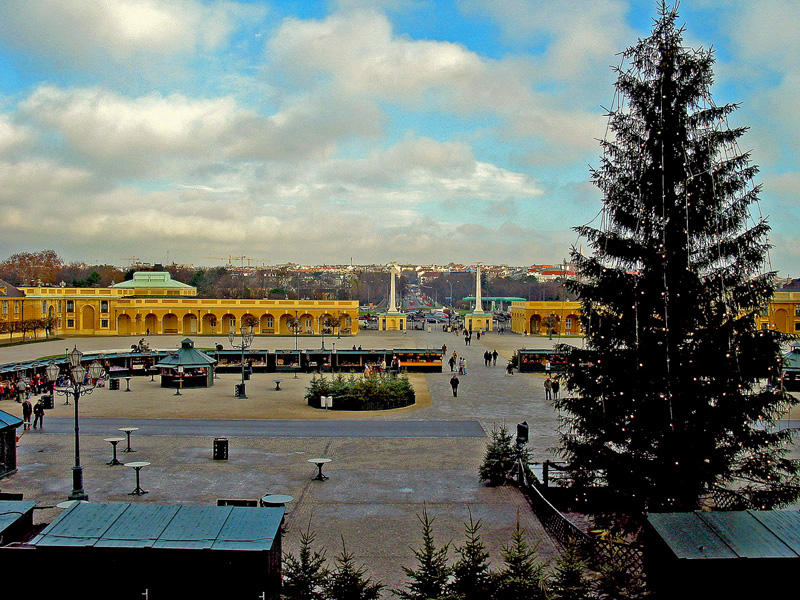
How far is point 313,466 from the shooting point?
17.2m

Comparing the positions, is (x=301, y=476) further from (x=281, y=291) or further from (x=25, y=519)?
(x=281, y=291)

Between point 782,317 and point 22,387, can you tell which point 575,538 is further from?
point 782,317

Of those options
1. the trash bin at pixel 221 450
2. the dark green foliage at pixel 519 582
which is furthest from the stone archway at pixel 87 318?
the dark green foliage at pixel 519 582

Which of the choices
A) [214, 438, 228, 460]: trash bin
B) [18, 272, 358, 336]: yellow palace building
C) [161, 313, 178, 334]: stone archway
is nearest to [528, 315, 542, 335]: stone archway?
[18, 272, 358, 336]: yellow palace building

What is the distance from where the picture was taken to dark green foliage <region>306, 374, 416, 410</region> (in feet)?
88.7

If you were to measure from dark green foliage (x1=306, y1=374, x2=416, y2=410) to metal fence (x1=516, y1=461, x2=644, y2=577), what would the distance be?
1188 centimetres

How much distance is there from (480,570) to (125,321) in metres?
79.8

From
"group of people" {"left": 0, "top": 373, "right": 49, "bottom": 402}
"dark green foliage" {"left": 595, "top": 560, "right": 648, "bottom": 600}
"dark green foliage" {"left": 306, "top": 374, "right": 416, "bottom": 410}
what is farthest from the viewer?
"group of people" {"left": 0, "top": 373, "right": 49, "bottom": 402}

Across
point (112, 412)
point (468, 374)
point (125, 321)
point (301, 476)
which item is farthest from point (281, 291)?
point (301, 476)

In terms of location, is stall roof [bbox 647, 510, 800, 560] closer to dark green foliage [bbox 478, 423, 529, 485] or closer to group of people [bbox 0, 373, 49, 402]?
dark green foliage [bbox 478, 423, 529, 485]

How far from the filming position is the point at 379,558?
1119 centimetres

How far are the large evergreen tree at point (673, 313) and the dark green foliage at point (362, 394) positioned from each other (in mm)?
15839

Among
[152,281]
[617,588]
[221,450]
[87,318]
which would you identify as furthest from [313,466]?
[152,281]

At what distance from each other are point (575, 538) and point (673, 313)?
13.9ft
